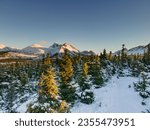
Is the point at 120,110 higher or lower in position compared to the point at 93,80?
lower

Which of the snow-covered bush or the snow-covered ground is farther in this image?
the snow-covered bush

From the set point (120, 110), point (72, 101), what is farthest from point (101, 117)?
point (72, 101)

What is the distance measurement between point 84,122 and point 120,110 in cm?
2903

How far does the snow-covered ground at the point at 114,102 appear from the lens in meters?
42.2

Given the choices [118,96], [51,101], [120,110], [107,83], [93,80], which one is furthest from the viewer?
[107,83]

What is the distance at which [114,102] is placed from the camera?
4547cm

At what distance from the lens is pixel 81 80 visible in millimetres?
50594

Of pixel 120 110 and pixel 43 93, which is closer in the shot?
pixel 43 93

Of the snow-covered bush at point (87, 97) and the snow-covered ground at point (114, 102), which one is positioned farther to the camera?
the snow-covered bush at point (87, 97)

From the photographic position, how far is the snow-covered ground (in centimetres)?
4225

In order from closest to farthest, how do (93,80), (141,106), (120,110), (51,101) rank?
1. (51,101)
2. (120,110)
3. (141,106)
4. (93,80)

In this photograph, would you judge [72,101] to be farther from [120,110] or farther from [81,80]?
[120,110]

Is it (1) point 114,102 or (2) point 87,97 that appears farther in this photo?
(2) point 87,97

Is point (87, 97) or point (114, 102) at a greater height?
point (87, 97)
